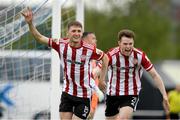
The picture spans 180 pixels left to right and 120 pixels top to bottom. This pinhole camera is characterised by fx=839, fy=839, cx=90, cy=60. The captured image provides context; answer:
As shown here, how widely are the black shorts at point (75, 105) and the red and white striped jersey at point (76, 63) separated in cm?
7

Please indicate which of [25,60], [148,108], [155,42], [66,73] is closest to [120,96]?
[66,73]

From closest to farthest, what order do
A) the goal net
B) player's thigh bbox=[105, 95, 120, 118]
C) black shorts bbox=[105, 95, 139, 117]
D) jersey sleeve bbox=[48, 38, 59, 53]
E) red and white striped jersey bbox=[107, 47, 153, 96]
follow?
1. jersey sleeve bbox=[48, 38, 59, 53]
2. red and white striped jersey bbox=[107, 47, 153, 96]
3. black shorts bbox=[105, 95, 139, 117]
4. player's thigh bbox=[105, 95, 120, 118]
5. the goal net

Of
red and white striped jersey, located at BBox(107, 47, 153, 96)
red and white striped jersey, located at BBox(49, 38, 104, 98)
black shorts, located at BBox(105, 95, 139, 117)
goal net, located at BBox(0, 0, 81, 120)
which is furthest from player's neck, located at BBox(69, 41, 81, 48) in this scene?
goal net, located at BBox(0, 0, 81, 120)

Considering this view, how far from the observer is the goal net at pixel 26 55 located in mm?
14523

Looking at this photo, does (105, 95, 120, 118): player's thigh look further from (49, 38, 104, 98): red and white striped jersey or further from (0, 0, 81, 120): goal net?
(0, 0, 81, 120): goal net

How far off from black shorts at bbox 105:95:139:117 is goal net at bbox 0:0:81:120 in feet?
7.24

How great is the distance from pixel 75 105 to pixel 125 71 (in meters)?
1.03

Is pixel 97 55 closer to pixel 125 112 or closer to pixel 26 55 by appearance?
pixel 125 112

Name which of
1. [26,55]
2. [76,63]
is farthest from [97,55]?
[26,55]

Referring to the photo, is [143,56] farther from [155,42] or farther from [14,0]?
[155,42]

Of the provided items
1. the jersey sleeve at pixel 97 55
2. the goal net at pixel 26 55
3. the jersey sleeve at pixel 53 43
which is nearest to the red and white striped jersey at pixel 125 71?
the jersey sleeve at pixel 97 55

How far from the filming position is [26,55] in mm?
16578

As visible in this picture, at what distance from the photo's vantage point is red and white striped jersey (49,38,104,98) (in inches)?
498

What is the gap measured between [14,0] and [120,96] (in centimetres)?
266
